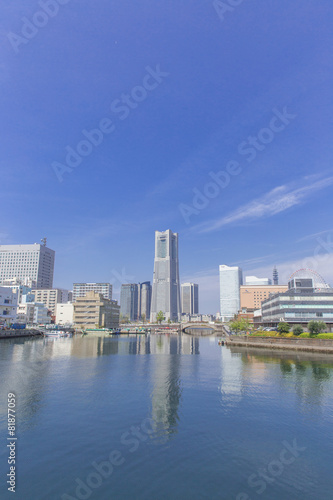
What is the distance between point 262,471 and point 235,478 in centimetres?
226

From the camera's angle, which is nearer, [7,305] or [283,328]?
[283,328]

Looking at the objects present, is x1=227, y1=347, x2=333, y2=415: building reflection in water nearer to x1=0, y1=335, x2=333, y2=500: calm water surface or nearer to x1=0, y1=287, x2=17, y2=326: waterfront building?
x1=0, y1=335, x2=333, y2=500: calm water surface

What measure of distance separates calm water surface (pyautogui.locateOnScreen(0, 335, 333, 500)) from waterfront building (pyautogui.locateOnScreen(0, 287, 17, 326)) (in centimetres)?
11689

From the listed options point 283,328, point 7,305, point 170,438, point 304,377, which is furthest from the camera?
point 7,305

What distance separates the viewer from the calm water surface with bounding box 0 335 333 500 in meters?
19.8

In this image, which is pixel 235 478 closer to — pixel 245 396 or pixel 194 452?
pixel 194 452

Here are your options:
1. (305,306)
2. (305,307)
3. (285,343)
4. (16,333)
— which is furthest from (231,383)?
(16,333)

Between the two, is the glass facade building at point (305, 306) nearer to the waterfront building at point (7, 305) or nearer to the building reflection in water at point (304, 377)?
the building reflection in water at point (304, 377)

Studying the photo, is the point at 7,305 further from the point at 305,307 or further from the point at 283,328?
the point at 305,307

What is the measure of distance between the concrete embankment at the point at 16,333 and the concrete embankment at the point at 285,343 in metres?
95.7

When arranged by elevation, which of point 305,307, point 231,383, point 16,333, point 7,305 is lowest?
point 231,383

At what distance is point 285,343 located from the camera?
322 ft

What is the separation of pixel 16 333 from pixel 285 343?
387 ft

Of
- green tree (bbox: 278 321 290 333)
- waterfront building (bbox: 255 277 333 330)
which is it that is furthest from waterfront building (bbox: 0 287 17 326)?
waterfront building (bbox: 255 277 333 330)
